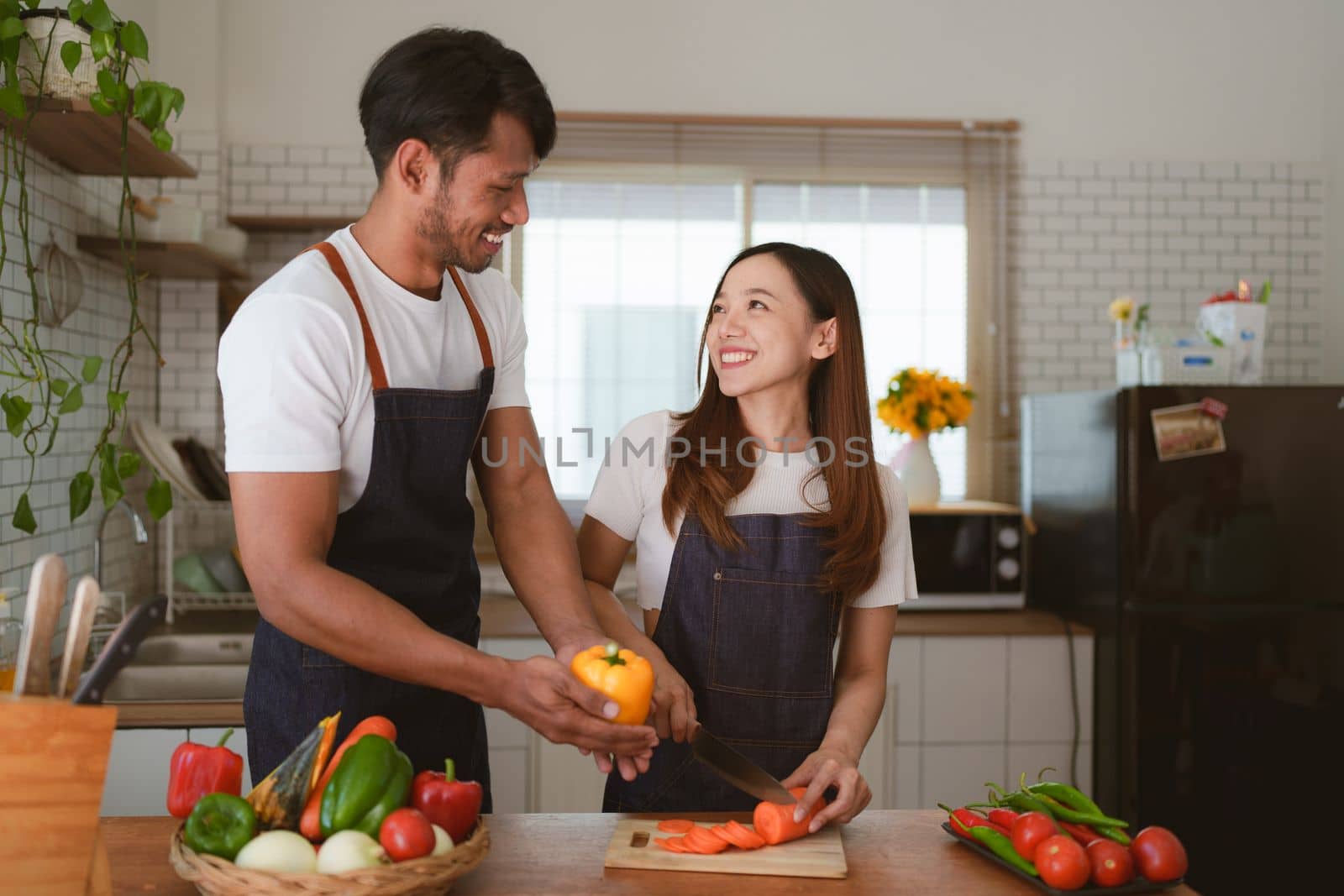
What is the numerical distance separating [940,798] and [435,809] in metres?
2.31

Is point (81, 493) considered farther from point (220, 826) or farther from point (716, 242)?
point (716, 242)

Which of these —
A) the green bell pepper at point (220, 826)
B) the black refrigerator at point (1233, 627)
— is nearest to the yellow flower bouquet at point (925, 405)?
the black refrigerator at point (1233, 627)

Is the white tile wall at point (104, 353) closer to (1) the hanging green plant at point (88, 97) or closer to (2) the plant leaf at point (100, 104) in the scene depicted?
(1) the hanging green plant at point (88, 97)

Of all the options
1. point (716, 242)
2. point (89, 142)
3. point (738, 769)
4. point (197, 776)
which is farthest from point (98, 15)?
point (716, 242)

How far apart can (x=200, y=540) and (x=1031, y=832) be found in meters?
2.40

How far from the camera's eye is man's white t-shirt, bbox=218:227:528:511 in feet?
4.48

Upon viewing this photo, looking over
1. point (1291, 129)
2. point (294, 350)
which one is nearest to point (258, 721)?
point (294, 350)

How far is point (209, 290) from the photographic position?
11.5 ft

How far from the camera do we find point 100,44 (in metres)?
1.92

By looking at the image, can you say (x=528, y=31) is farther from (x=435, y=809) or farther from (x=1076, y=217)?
(x=435, y=809)

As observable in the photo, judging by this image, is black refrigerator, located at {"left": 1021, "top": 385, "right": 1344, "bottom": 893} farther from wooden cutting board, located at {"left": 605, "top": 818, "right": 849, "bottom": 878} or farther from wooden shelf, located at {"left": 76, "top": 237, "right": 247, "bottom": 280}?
wooden shelf, located at {"left": 76, "top": 237, "right": 247, "bottom": 280}

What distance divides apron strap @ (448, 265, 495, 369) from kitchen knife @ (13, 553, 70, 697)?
0.87 metres

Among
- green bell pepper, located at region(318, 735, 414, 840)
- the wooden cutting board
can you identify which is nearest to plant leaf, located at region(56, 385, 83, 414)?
green bell pepper, located at region(318, 735, 414, 840)

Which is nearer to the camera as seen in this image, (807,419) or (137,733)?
(807,419)
